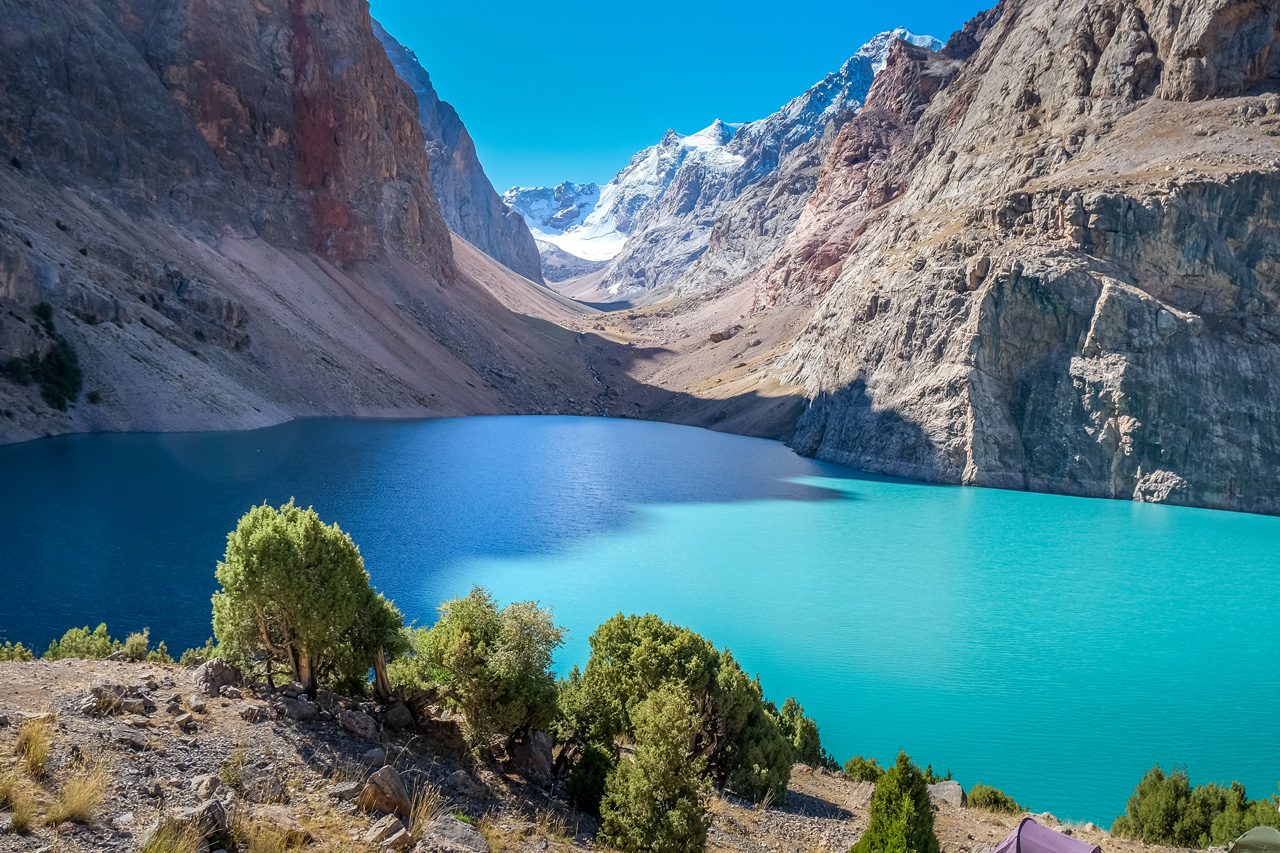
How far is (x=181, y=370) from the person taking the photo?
55.6 metres

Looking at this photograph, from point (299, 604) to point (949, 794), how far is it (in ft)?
37.2

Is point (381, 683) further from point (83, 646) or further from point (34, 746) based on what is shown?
point (83, 646)

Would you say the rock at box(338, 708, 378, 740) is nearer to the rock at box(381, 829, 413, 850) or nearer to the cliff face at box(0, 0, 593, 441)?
the rock at box(381, 829, 413, 850)

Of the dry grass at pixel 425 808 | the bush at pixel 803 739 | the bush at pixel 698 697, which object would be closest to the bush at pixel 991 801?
the bush at pixel 803 739

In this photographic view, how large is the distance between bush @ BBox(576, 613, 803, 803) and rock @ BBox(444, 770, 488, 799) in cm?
232

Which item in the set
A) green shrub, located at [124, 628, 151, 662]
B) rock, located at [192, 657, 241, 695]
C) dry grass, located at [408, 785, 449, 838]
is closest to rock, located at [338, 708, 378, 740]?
dry grass, located at [408, 785, 449, 838]

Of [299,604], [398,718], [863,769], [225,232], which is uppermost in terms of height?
[225,232]

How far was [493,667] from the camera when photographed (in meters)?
10.8

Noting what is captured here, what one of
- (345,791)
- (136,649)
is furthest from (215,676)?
(136,649)

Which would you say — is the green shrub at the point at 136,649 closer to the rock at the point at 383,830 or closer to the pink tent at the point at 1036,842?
the rock at the point at 383,830

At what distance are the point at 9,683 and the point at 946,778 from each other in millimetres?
15855

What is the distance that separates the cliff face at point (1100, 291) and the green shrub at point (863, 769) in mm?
44428

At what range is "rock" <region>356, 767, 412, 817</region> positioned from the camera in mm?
8328

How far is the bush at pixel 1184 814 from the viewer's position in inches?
465
